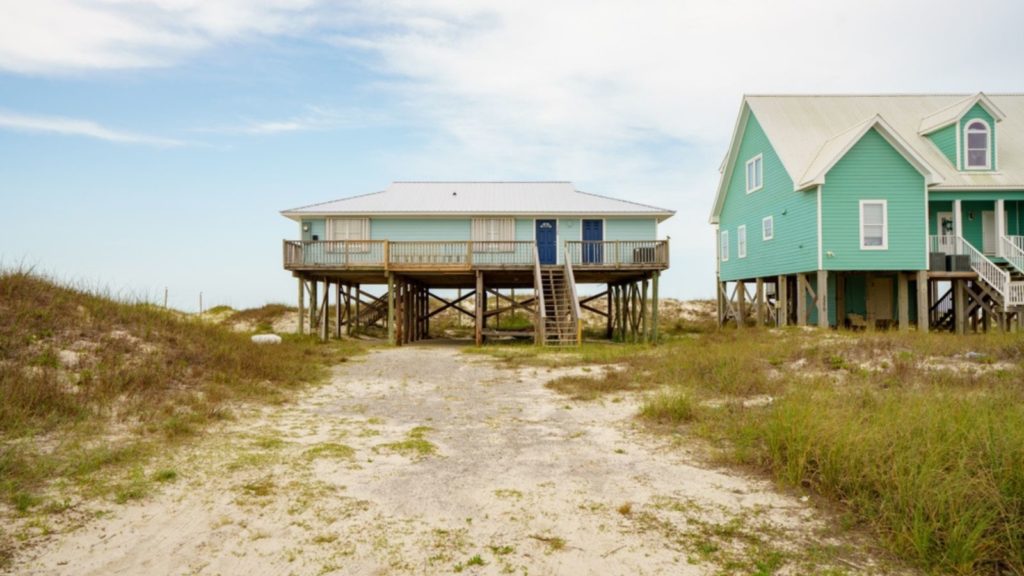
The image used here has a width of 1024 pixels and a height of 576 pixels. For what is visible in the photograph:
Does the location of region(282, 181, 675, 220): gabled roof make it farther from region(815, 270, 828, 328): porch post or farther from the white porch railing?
the white porch railing

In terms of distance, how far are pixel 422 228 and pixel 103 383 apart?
16952 mm

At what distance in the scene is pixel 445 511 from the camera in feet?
18.2

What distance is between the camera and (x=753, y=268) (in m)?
26.6

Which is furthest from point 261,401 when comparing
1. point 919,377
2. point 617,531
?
point 919,377

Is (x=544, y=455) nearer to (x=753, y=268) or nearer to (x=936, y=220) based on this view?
(x=753, y=268)

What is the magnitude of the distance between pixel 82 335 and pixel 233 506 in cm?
837

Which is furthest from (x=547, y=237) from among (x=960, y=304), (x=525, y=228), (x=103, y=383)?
(x=103, y=383)

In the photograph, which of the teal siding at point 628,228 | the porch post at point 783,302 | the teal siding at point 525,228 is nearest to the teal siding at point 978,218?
the porch post at point 783,302

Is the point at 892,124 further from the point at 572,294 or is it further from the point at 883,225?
the point at 572,294

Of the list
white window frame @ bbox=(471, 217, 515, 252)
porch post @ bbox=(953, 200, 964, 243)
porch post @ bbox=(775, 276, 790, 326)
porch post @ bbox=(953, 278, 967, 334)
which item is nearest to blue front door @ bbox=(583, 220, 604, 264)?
white window frame @ bbox=(471, 217, 515, 252)

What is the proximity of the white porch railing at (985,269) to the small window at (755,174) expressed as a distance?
6622mm

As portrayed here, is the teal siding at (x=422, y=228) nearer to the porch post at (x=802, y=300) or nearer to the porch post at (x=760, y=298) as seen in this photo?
the porch post at (x=760, y=298)

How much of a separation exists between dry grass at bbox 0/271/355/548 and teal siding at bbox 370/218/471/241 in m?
10.5

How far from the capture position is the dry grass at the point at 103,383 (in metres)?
6.47
